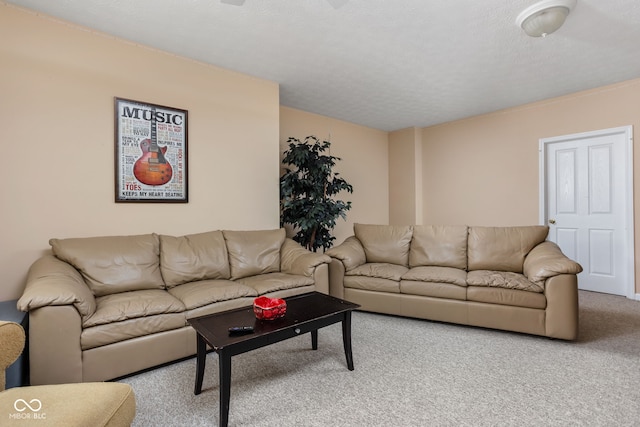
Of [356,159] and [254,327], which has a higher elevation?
[356,159]

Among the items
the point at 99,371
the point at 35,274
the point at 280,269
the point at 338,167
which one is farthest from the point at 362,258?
the point at 35,274

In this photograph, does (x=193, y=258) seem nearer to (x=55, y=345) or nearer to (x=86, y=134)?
(x=55, y=345)

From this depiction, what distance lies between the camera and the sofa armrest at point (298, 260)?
3.10 m

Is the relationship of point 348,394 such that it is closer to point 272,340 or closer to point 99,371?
point 272,340

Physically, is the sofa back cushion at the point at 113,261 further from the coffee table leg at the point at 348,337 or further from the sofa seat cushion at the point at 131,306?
the coffee table leg at the point at 348,337

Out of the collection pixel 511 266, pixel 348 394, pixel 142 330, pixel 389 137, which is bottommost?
pixel 348 394

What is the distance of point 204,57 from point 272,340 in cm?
282

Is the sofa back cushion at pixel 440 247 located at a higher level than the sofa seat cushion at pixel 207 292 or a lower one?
higher

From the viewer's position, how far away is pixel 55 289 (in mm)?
1819

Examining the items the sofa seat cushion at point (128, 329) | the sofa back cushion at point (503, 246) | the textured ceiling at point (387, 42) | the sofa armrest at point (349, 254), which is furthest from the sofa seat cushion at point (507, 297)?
the sofa seat cushion at point (128, 329)

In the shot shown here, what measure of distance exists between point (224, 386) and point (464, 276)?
→ 2.37 m

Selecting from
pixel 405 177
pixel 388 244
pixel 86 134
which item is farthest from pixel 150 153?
pixel 405 177

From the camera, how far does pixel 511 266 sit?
10.4 feet

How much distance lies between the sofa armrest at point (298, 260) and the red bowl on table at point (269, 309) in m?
1.13
